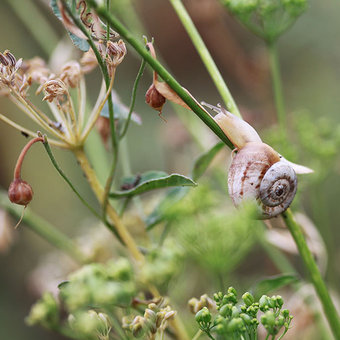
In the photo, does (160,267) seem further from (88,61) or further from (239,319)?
(88,61)

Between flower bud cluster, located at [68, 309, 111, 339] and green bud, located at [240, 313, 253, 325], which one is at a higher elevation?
flower bud cluster, located at [68, 309, 111, 339]

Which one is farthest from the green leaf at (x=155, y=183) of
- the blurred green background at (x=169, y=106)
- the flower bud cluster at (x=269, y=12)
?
the blurred green background at (x=169, y=106)

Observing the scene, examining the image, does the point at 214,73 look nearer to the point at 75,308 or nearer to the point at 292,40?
the point at 75,308

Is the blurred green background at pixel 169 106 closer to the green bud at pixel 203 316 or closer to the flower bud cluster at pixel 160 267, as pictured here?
the flower bud cluster at pixel 160 267

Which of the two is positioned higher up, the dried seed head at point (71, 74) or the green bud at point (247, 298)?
the dried seed head at point (71, 74)

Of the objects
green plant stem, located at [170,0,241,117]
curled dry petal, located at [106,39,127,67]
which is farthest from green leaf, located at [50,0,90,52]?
green plant stem, located at [170,0,241,117]

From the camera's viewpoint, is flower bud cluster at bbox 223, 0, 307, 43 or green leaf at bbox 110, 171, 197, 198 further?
flower bud cluster at bbox 223, 0, 307, 43

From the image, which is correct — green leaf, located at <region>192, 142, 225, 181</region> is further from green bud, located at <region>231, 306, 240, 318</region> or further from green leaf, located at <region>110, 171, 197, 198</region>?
green bud, located at <region>231, 306, 240, 318</region>

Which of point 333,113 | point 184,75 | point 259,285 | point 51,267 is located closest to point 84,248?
point 51,267
